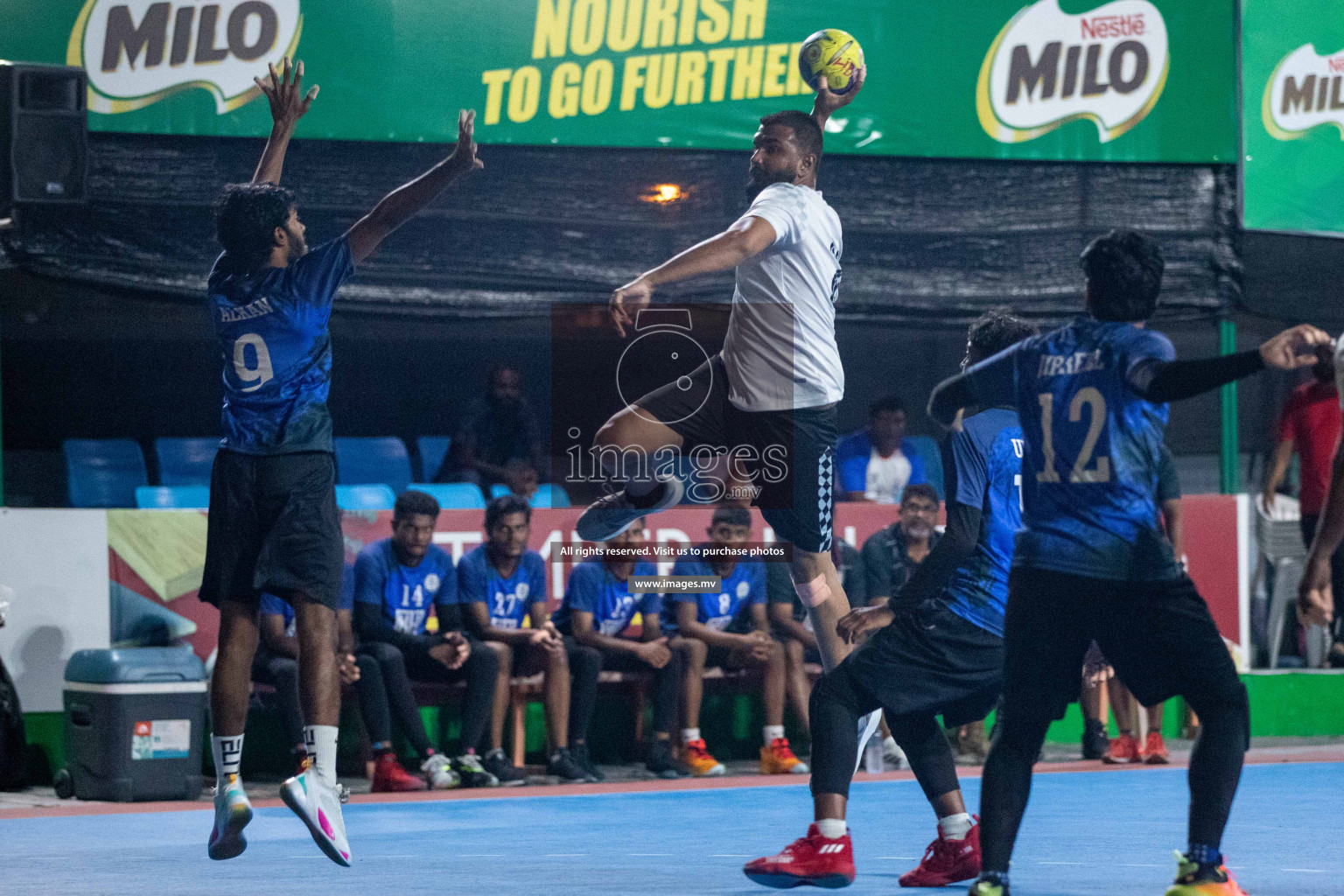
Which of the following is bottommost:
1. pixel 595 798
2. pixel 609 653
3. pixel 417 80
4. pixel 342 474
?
pixel 595 798

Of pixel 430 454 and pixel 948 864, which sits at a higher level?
pixel 430 454

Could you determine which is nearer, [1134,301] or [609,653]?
[1134,301]

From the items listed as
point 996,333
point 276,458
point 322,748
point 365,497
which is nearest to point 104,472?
point 365,497

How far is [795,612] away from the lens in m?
10.3

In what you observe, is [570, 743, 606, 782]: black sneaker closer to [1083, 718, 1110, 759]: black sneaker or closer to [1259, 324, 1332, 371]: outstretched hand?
[1083, 718, 1110, 759]: black sneaker

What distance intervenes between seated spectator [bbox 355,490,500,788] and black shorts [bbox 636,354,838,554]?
3.76m

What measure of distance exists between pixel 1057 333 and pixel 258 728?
649 centimetres

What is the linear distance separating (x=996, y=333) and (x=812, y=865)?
190 cm

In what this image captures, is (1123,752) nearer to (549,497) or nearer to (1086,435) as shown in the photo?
(549,497)

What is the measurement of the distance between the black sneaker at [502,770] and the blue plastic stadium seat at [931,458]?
3.66 metres

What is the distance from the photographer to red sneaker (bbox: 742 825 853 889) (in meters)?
5.51

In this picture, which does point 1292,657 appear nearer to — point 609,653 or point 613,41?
point 609,653

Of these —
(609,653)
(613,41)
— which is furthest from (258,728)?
(613,41)

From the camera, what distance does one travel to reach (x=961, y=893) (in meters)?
5.75
